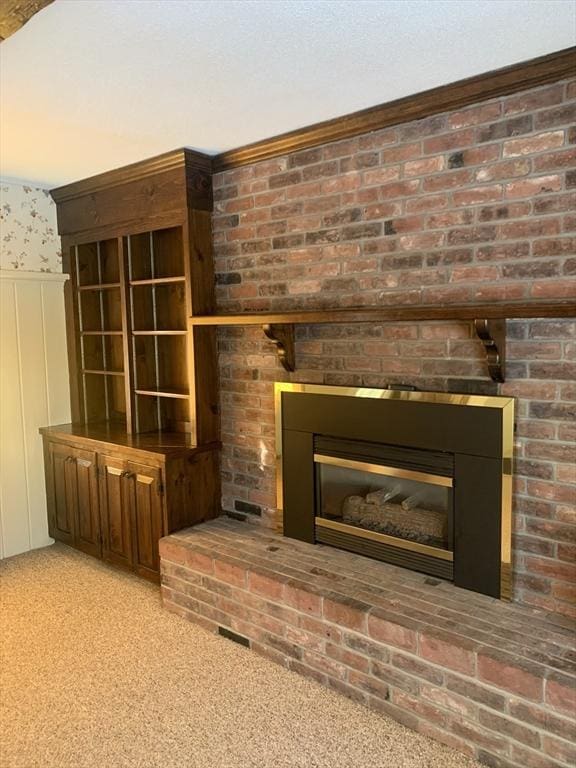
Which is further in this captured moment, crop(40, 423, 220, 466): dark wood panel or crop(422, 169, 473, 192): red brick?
crop(40, 423, 220, 466): dark wood panel

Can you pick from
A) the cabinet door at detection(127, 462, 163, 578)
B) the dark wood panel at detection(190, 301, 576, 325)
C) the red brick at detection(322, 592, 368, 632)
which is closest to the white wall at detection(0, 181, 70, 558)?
the cabinet door at detection(127, 462, 163, 578)

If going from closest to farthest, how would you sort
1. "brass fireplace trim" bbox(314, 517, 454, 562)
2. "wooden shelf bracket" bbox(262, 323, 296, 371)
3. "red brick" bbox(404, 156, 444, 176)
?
"red brick" bbox(404, 156, 444, 176)
"brass fireplace trim" bbox(314, 517, 454, 562)
"wooden shelf bracket" bbox(262, 323, 296, 371)

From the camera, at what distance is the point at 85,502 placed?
360cm

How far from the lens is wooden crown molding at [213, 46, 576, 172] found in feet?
6.66

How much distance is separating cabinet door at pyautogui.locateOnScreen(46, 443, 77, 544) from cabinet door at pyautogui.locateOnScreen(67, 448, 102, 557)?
0.11 ft

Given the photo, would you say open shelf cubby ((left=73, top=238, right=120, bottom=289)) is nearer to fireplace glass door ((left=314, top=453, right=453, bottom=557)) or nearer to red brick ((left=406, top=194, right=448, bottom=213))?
fireplace glass door ((left=314, top=453, right=453, bottom=557))

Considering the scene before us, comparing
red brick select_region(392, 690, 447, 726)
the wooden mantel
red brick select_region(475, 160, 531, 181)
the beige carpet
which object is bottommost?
the beige carpet

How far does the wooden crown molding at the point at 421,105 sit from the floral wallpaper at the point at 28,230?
1512mm

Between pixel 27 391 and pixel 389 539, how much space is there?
8.34 feet

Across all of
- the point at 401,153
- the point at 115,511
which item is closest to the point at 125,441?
the point at 115,511

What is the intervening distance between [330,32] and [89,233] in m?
2.34

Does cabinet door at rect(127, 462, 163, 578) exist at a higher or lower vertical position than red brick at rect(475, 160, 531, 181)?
lower

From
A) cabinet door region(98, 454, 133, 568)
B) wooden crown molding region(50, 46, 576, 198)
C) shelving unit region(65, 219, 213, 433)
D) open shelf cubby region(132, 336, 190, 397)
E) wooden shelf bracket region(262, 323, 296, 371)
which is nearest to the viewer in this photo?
wooden crown molding region(50, 46, 576, 198)

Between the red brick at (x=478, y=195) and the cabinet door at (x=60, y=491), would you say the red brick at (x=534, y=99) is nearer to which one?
the red brick at (x=478, y=195)
